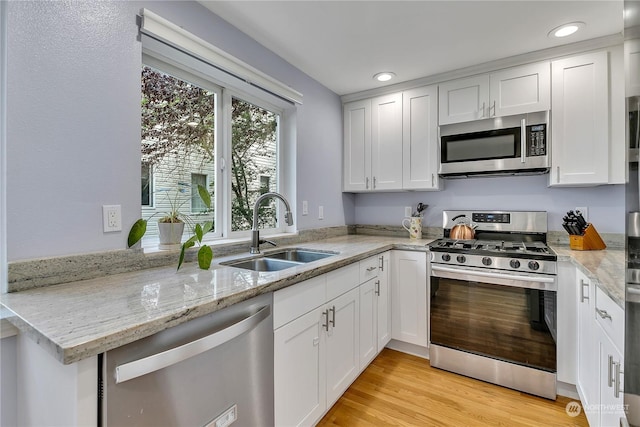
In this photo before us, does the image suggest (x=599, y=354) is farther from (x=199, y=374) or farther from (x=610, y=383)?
(x=199, y=374)

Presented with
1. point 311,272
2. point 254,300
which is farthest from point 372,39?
point 254,300

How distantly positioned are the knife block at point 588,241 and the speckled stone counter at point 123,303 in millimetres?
1855

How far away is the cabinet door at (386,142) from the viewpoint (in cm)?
275

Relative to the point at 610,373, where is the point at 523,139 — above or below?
above

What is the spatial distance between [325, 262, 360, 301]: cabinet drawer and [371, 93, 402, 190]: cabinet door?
3.89 ft

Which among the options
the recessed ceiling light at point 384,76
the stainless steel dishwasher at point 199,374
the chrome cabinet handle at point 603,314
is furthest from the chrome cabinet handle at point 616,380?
the recessed ceiling light at point 384,76

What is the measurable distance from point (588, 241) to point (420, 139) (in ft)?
4.60

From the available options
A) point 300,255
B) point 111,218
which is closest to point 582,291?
point 300,255

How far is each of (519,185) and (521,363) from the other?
1.36 meters

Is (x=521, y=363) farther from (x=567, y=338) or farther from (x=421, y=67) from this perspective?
(x=421, y=67)

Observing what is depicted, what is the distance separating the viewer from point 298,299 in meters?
1.38

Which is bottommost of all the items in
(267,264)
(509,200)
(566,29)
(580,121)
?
(267,264)

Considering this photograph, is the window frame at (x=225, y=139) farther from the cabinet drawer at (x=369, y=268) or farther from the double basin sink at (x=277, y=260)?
the cabinet drawer at (x=369, y=268)

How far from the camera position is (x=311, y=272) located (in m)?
1.41
